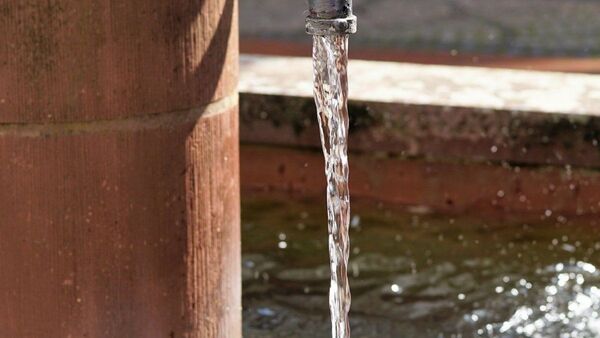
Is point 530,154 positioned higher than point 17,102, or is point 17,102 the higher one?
point 17,102

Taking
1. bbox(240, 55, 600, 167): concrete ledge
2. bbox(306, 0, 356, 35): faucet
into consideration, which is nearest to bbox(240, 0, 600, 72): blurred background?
bbox(240, 55, 600, 167): concrete ledge

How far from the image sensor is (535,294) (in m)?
2.68

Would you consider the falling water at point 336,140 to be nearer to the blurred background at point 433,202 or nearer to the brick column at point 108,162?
the brick column at point 108,162

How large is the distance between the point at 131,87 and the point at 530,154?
162cm

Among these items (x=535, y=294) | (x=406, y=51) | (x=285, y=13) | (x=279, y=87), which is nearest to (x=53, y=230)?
(x=535, y=294)

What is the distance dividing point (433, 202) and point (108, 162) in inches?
65.9

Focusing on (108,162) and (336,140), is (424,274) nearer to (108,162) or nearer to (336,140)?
(336,140)

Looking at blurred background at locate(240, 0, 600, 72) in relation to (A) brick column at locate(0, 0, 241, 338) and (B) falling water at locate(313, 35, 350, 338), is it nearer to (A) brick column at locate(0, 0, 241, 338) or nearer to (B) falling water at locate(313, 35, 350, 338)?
(B) falling water at locate(313, 35, 350, 338)

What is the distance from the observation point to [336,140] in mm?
1877

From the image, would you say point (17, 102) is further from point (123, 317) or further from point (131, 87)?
point (123, 317)

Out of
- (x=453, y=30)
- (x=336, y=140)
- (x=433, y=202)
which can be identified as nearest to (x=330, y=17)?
(x=336, y=140)

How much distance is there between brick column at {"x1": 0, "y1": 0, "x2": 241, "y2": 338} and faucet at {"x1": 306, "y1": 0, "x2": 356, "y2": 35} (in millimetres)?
144

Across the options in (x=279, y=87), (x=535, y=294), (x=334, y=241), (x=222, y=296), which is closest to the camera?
(x=222, y=296)

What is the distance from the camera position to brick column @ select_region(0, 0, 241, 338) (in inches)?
59.9
